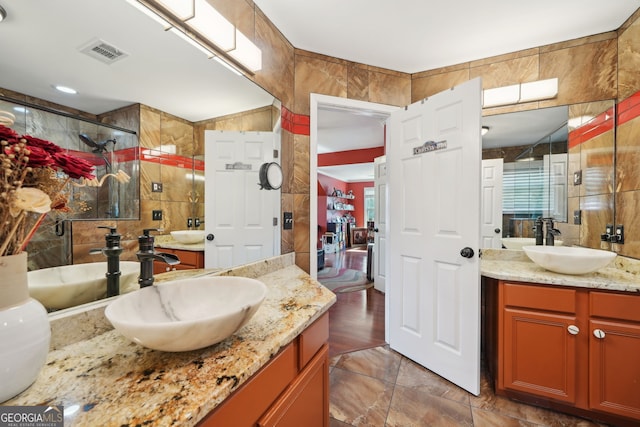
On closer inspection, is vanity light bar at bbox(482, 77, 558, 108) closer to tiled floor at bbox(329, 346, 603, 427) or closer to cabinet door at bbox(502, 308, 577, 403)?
cabinet door at bbox(502, 308, 577, 403)

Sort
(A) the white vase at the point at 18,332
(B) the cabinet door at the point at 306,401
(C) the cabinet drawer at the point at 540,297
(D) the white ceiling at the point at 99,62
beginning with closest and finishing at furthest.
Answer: (A) the white vase at the point at 18,332 < (D) the white ceiling at the point at 99,62 < (B) the cabinet door at the point at 306,401 < (C) the cabinet drawer at the point at 540,297

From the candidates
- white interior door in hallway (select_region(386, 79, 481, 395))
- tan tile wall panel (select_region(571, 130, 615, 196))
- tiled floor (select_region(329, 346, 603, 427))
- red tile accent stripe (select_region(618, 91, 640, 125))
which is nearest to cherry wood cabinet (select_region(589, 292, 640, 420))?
tiled floor (select_region(329, 346, 603, 427))

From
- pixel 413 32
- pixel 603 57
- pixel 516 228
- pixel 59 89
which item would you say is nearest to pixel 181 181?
pixel 59 89

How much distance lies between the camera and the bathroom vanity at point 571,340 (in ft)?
4.59

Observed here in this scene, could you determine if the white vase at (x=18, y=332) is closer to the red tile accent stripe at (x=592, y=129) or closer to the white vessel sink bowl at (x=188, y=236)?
the white vessel sink bowl at (x=188, y=236)

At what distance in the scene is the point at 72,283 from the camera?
83 cm

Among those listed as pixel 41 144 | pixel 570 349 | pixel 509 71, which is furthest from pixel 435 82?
pixel 41 144

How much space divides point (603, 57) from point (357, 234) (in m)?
8.16

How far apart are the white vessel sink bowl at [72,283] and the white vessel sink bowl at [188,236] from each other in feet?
0.70

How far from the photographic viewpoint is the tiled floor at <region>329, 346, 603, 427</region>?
150 cm

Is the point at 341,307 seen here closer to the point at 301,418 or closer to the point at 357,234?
the point at 301,418

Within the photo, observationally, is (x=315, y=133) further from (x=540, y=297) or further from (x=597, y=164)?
(x=597, y=164)

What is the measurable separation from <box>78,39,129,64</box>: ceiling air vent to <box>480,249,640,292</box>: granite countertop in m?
2.16

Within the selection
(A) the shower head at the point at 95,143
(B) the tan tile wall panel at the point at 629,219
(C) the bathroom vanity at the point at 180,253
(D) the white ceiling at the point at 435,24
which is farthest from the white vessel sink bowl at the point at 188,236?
(B) the tan tile wall panel at the point at 629,219
